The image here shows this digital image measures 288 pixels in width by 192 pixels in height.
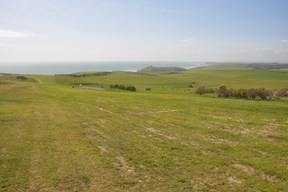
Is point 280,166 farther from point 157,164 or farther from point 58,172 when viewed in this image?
point 58,172

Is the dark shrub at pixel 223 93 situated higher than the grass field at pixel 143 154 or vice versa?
the dark shrub at pixel 223 93

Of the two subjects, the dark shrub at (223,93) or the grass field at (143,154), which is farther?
the dark shrub at (223,93)

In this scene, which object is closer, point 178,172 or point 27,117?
point 178,172

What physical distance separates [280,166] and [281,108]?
2180 cm

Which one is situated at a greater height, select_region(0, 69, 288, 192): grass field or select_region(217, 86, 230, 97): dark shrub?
select_region(217, 86, 230, 97): dark shrub

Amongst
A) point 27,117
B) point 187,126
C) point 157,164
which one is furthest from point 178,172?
point 27,117

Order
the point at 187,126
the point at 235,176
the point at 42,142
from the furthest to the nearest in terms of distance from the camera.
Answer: the point at 187,126 → the point at 42,142 → the point at 235,176

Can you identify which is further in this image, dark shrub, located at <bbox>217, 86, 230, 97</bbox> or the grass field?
dark shrub, located at <bbox>217, 86, 230, 97</bbox>

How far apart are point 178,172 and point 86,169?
532 centimetres

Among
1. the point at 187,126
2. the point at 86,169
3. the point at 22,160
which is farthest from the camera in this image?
the point at 187,126

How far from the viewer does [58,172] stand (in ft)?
34.2

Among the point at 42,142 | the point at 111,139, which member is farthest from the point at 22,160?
the point at 111,139

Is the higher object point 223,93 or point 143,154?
point 223,93

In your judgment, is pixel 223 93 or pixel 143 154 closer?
pixel 143 154
